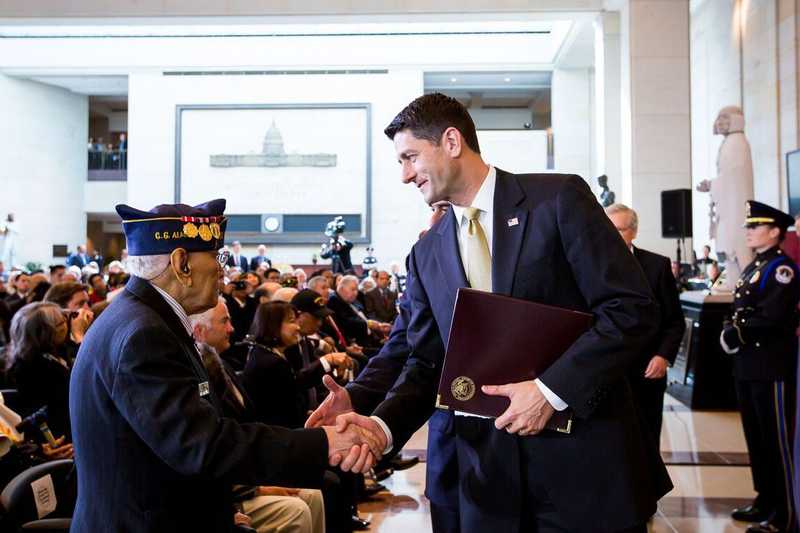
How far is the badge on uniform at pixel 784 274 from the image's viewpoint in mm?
4910

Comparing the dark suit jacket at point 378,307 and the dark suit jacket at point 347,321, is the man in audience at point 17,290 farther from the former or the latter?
the dark suit jacket at point 378,307

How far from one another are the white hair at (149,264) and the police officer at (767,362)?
3739 mm

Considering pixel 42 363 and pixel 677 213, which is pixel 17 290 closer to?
pixel 42 363

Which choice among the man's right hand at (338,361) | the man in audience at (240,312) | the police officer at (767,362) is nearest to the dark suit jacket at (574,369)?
the police officer at (767,362)

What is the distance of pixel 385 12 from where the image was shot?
1591cm

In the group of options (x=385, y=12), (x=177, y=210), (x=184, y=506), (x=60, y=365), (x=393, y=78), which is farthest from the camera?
(x=393, y=78)

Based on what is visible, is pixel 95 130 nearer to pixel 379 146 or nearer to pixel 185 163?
pixel 185 163

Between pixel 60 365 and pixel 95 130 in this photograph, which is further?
pixel 95 130

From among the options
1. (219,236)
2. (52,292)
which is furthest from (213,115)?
(219,236)

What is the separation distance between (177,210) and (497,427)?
103 centimetres

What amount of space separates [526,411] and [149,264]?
41.9 inches

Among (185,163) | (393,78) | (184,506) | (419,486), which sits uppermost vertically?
(393,78)

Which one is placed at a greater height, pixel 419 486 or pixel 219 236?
pixel 219 236

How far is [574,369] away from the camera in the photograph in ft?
6.12
